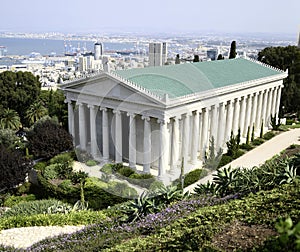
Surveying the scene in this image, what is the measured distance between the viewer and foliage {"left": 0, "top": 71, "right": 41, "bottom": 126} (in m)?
49.2

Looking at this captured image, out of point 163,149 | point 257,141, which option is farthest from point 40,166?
point 257,141

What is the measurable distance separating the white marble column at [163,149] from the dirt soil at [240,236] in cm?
1915

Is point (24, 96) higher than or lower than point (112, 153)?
higher

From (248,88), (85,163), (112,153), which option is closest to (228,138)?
(248,88)

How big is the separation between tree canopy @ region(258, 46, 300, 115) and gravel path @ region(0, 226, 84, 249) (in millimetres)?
43743

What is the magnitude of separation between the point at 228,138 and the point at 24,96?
99.1 feet

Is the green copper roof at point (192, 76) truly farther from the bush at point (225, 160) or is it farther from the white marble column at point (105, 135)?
the bush at point (225, 160)

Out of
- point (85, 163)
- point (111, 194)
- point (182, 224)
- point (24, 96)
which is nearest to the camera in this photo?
point (182, 224)

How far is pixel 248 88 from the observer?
41.0 meters

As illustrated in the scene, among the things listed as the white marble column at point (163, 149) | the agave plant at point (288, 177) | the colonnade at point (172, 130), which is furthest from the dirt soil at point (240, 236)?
the colonnade at point (172, 130)

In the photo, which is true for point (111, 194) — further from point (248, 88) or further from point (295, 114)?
point (295, 114)

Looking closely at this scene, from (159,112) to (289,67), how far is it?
3449 cm

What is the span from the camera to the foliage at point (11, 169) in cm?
3009

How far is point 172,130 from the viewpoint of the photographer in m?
32.3
